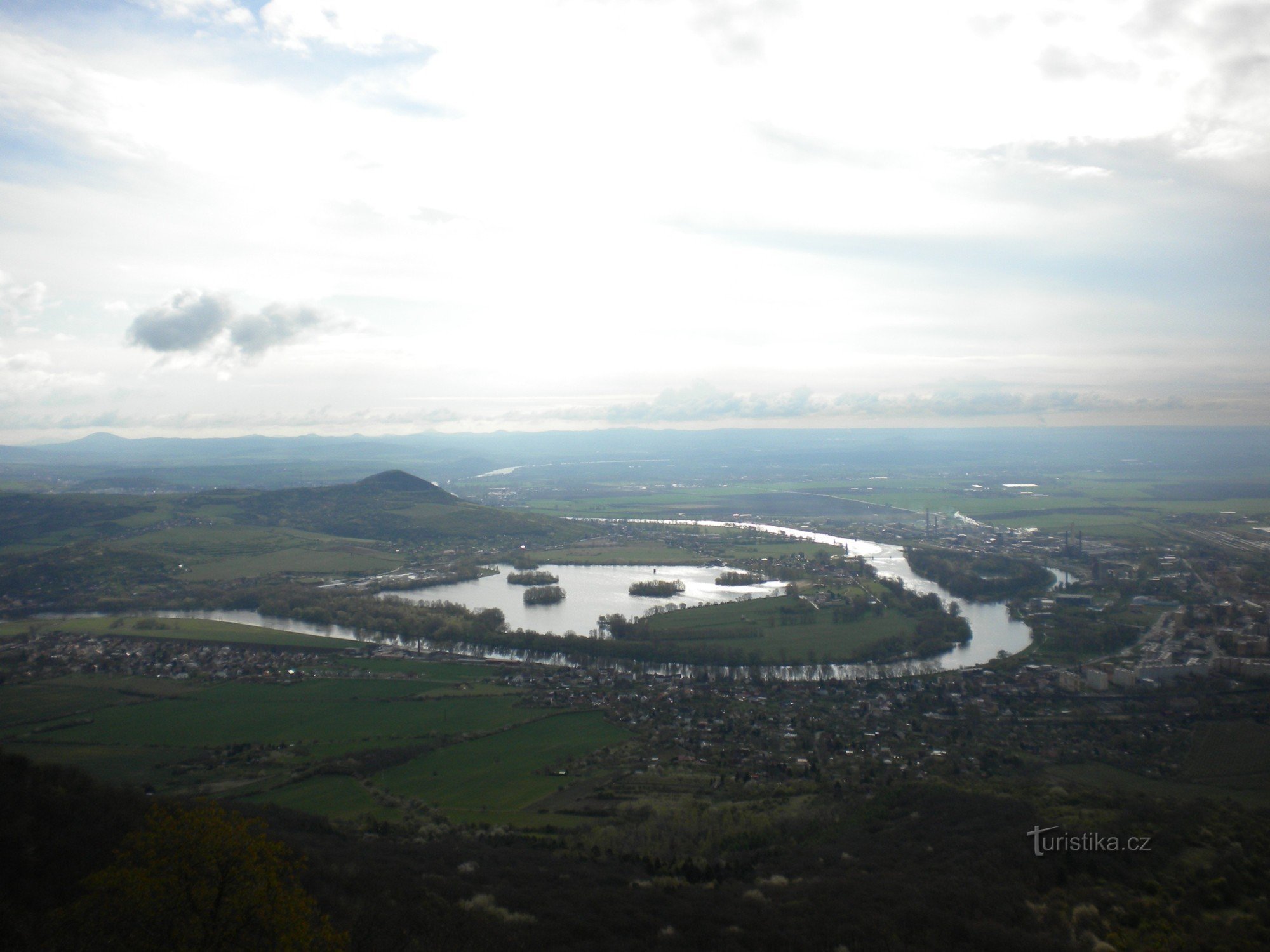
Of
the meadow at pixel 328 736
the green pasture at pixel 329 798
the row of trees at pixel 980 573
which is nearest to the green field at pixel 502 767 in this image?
the meadow at pixel 328 736

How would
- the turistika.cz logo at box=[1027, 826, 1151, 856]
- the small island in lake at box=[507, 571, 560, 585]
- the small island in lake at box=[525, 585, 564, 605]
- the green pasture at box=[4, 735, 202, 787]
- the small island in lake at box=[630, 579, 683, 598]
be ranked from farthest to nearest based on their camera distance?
the small island in lake at box=[507, 571, 560, 585] < the small island in lake at box=[630, 579, 683, 598] < the small island in lake at box=[525, 585, 564, 605] < the green pasture at box=[4, 735, 202, 787] < the turistika.cz logo at box=[1027, 826, 1151, 856]

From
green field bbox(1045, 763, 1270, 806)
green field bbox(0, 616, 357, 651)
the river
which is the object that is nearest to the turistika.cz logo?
green field bbox(1045, 763, 1270, 806)

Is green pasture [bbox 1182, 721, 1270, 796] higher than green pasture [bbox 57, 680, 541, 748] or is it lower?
higher

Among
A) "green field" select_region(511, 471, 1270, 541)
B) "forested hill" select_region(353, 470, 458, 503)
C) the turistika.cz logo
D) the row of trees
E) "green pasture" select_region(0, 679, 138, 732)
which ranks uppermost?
"forested hill" select_region(353, 470, 458, 503)

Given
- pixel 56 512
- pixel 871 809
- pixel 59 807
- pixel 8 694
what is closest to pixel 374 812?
pixel 59 807

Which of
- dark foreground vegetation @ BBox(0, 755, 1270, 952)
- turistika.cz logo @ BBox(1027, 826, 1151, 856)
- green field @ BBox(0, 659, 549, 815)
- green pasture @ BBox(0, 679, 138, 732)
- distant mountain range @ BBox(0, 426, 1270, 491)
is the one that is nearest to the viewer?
dark foreground vegetation @ BBox(0, 755, 1270, 952)

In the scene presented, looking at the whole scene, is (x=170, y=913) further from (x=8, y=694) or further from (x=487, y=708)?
(x=8, y=694)

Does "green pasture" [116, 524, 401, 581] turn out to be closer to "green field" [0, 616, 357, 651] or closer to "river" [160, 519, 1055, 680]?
"river" [160, 519, 1055, 680]

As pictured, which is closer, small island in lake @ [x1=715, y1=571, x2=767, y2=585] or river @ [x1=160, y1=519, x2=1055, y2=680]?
river @ [x1=160, y1=519, x2=1055, y2=680]
